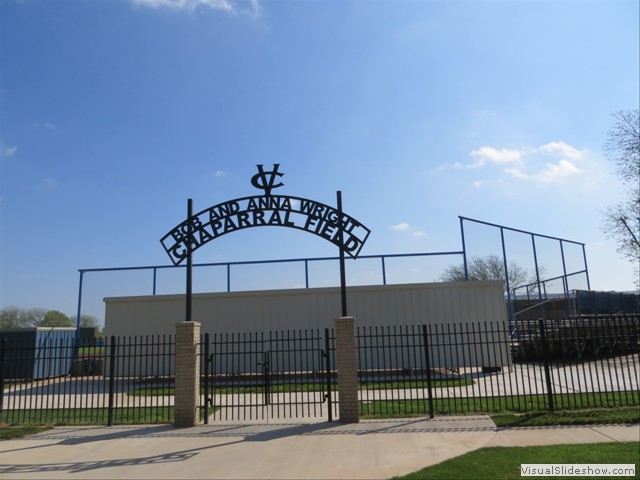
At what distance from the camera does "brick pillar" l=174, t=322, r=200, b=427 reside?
9.96 meters

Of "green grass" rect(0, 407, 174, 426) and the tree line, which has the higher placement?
the tree line

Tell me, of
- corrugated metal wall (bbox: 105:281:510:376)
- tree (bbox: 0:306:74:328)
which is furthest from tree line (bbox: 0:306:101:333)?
corrugated metal wall (bbox: 105:281:510:376)

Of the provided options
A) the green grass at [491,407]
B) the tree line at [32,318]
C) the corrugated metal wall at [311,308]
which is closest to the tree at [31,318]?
the tree line at [32,318]

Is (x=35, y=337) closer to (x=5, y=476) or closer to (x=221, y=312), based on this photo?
(x=221, y=312)

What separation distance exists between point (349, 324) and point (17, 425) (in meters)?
7.52

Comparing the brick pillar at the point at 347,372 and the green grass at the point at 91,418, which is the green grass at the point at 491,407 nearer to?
the brick pillar at the point at 347,372

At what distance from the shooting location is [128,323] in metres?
20.0

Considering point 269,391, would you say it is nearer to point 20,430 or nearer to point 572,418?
point 20,430

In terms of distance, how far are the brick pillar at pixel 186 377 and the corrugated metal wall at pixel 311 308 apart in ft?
29.9

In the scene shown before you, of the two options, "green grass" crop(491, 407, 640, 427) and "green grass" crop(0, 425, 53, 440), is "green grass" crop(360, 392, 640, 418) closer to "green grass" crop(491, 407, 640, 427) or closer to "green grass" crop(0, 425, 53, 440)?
"green grass" crop(491, 407, 640, 427)

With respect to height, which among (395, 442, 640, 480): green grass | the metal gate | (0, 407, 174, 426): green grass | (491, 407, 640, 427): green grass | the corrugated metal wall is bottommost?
(395, 442, 640, 480): green grass

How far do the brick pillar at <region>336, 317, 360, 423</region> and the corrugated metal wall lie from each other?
9.13 meters

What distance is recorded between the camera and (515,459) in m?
6.45

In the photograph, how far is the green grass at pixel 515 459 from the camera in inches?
233
